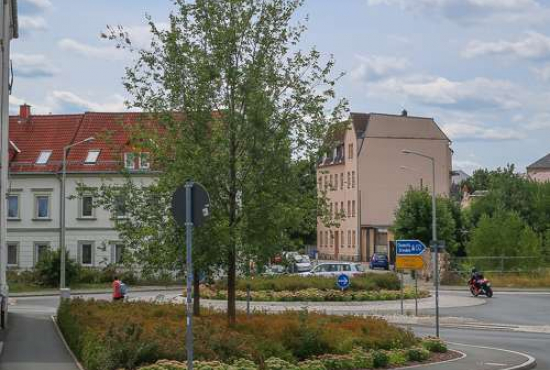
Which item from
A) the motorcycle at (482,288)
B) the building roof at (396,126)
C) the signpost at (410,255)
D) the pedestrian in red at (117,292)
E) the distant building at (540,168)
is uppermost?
the building roof at (396,126)

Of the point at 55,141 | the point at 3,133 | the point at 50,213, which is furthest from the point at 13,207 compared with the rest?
the point at 3,133

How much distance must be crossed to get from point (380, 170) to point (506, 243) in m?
35.1

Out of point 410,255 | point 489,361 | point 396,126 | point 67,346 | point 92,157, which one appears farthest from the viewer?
point 396,126

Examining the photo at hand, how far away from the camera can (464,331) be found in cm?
3212

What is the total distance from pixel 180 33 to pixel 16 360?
7879 mm

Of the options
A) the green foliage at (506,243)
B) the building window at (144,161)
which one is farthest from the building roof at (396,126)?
the building window at (144,161)

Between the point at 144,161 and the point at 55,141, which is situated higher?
the point at 55,141

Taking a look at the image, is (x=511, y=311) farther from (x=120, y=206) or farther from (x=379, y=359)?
(x=120, y=206)

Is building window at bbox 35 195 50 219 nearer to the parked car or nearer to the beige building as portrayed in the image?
the parked car

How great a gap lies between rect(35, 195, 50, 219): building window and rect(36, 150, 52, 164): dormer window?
2.55 m

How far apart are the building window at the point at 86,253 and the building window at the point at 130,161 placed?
46742 millimetres

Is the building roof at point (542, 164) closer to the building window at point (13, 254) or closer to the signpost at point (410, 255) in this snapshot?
the building window at point (13, 254)

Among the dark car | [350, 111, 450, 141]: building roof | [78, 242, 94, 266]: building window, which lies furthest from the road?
[350, 111, 450, 141]: building roof

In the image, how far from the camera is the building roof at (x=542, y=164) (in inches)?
4611
